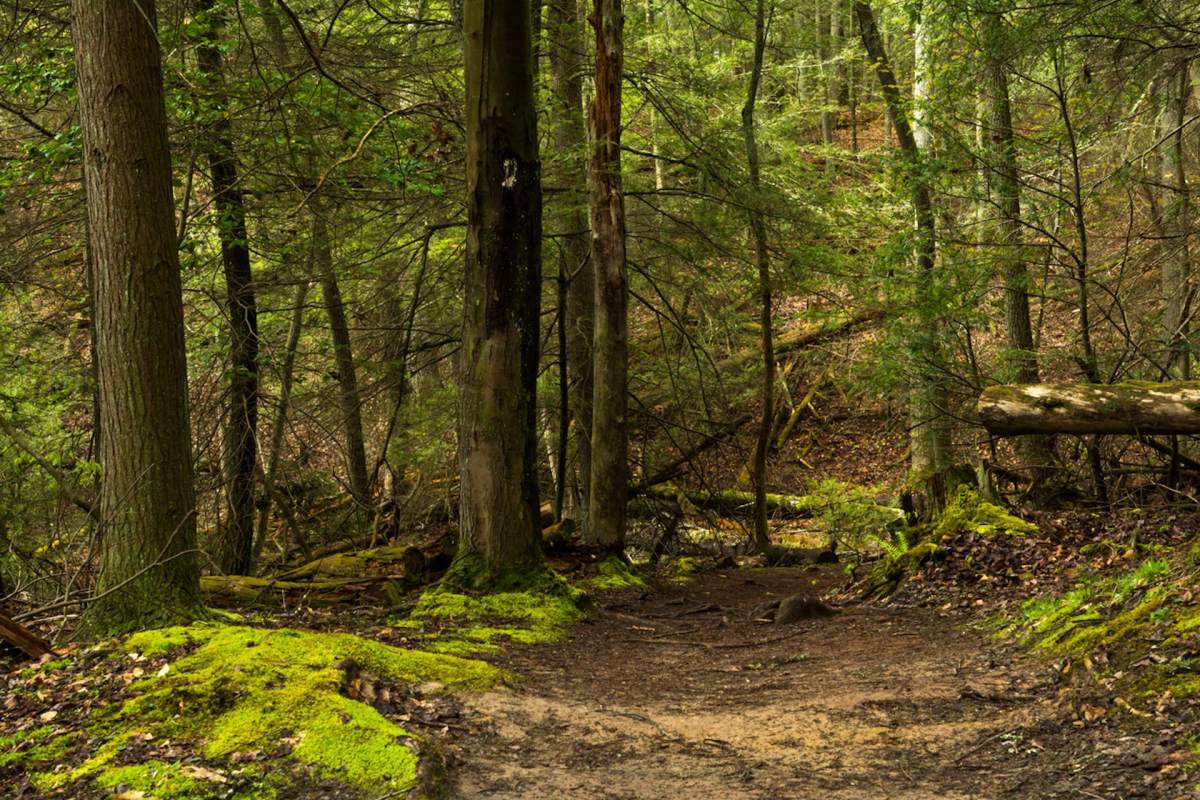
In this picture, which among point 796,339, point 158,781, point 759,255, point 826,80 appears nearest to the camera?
point 158,781

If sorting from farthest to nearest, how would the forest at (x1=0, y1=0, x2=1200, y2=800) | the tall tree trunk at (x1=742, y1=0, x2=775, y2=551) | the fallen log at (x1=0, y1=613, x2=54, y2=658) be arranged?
the tall tree trunk at (x1=742, y1=0, x2=775, y2=551), the fallen log at (x1=0, y1=613, x2=54, y2=658), the forest at (x1=0, y1=0, x2=1200, y2=800)

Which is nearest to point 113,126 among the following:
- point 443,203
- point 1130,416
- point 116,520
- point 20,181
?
point 116,520

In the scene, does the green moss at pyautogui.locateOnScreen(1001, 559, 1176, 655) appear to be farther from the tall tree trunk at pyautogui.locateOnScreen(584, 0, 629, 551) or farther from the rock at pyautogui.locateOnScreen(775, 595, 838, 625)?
the tall tree trunk at pyautogui.locateOnScreen(584, 0, 629, 551)

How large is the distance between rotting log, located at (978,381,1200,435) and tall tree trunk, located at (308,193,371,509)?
662 cm

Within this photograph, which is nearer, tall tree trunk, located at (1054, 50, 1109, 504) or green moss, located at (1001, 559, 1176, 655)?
green moss, located at (1001, 559, 1176, 655)

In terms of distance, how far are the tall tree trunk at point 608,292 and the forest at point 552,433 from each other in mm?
55

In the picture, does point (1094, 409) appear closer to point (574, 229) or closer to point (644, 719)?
point (644, 719)

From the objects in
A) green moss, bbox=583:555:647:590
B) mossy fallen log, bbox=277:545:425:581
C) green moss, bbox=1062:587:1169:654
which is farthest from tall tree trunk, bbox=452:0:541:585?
green moss, bbox=1062:587:1169:654

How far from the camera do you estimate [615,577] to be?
34.5 ft

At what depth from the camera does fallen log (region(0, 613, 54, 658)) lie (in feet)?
16.7

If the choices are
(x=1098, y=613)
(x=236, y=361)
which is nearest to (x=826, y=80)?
(x=236, y=361)

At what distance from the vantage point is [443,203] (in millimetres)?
10789

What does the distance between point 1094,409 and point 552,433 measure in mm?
8963

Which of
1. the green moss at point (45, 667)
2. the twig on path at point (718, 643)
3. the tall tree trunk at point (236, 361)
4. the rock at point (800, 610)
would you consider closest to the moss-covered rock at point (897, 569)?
the rock at point (800, 610)
